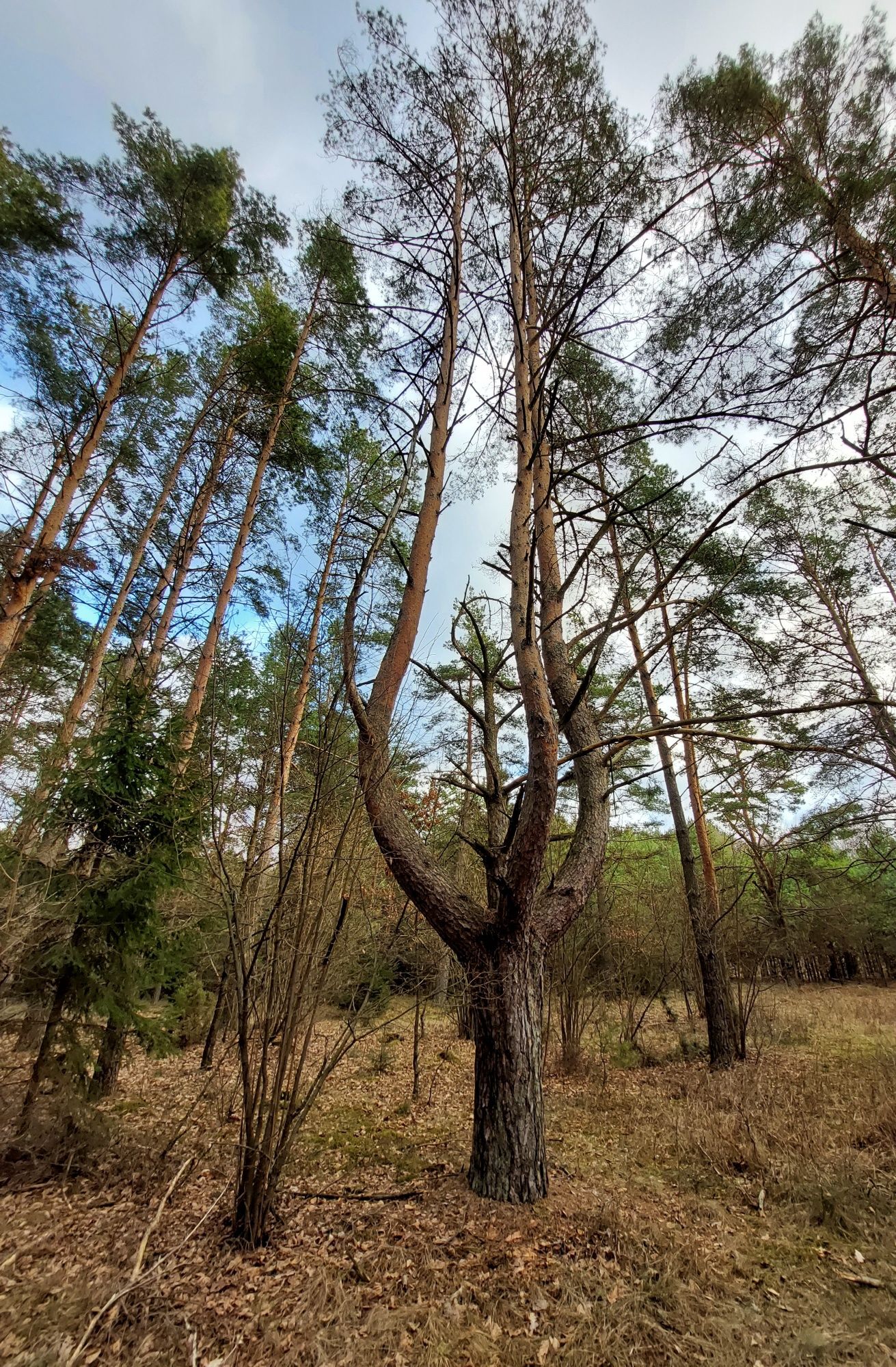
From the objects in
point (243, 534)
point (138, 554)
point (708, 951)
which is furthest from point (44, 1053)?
point (708, 951)

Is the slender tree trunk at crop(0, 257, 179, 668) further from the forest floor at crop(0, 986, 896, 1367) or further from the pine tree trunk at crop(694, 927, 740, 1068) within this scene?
the pine tree trunk at crop(694, 927, 740, 1068)

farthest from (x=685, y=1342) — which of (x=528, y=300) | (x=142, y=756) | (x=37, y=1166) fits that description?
(x=528, y=300)

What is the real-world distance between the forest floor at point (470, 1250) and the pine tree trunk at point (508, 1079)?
142mm

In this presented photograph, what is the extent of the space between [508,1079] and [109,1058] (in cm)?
407

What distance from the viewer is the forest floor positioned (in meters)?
2.03

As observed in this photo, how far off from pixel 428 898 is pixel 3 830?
13.5 ft

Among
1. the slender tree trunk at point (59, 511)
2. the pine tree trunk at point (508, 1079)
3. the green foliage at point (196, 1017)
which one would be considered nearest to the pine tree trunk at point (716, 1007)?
the pine tree trunk at point (508, 1079)

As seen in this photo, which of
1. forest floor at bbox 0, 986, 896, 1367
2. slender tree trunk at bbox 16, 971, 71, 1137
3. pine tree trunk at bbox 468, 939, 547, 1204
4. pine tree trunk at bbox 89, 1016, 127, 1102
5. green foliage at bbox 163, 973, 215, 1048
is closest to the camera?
forest floor at bbox 0, 986, 896, 1367

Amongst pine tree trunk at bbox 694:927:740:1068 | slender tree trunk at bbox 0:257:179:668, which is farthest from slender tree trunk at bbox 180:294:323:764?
pine tree trunk at bbox 694:927:740:1068

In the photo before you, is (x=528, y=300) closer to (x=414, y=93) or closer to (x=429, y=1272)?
(x=414, y=93)

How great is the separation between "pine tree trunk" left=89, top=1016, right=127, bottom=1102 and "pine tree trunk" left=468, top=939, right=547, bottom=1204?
2.92 metres

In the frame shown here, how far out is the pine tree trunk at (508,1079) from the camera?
2.93m

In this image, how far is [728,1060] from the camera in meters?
6.91

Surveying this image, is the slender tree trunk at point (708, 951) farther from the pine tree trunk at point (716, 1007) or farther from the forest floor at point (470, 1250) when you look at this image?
the forest floor at point (470, 1250)
